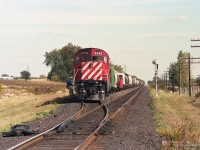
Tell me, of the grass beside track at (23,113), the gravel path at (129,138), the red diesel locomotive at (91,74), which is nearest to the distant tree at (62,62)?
the grass beside track at (23,113)

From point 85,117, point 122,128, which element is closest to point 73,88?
point 85,117

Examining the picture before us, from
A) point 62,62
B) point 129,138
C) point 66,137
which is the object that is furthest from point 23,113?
point 62,62

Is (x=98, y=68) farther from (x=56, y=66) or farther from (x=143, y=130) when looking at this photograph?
(x=56, y=66)

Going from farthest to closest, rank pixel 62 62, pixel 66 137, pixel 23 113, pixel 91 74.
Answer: pixel 62 62, pixel 91 74, pixel 23 113, pixel 66 137

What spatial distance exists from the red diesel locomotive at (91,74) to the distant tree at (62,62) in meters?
111

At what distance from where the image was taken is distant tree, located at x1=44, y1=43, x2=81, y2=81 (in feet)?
481

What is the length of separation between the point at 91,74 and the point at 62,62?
124404 mm

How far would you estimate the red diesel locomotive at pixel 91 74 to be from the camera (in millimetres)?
30453

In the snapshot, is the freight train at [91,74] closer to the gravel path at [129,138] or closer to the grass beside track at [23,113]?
the grass beside track at [23,113]

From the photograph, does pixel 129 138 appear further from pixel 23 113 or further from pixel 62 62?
pixel 62 62

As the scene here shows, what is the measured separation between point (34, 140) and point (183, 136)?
426 cm

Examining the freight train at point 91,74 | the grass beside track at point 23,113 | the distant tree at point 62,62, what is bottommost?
the grass beside track at point 23,113

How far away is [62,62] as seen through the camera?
15412cm

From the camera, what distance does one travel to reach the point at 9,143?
12.2 metres
